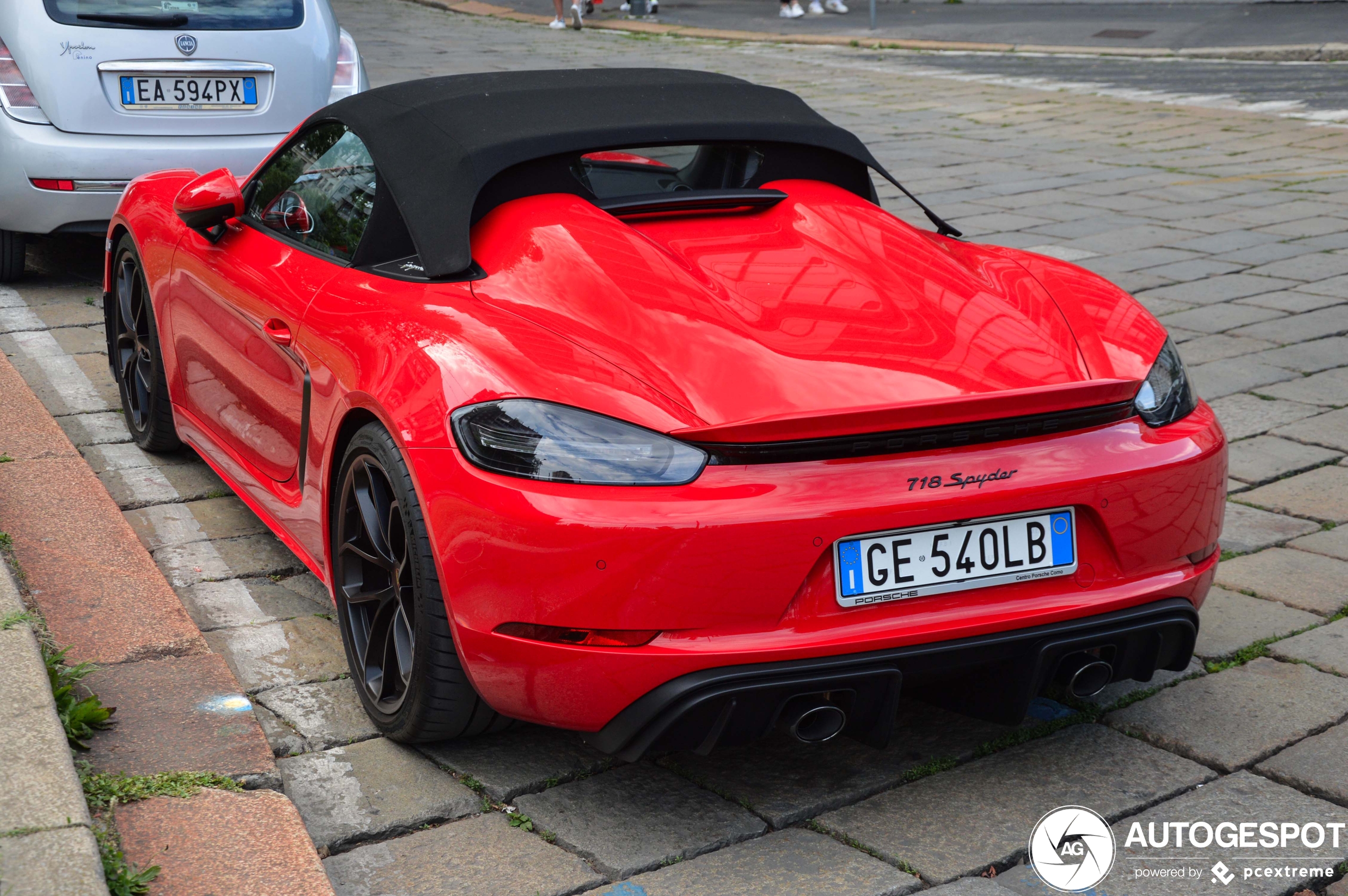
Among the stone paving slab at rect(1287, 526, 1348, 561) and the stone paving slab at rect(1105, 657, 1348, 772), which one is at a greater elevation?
the stone paving slab at rect(1105, 657, 1348, 772)

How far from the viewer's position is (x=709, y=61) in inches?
748

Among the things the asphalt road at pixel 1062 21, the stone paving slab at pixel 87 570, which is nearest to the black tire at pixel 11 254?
the stone paving slab at pixel 87 570

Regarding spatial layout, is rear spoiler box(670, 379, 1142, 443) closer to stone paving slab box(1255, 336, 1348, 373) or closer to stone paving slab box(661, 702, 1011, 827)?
stone paving slab box(661, 702, 1011, 827)

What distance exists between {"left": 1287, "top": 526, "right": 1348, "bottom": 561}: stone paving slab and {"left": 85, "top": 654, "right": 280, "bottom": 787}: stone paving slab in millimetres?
2874

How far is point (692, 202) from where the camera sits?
130 inches

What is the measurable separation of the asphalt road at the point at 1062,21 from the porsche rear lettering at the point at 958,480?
17.8 meters

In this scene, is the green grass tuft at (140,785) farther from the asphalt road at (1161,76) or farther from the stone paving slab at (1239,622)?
the asphalt road at (1161,76)

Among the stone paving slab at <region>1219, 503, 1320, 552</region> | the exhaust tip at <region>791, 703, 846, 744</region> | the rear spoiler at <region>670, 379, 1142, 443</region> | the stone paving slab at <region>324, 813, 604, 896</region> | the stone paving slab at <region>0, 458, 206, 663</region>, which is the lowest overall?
the stone paving slab at <region>1219, 503, 1320, 552</region>

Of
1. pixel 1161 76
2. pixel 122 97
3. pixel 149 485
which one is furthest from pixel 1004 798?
pixel 1161 76

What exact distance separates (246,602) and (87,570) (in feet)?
1.31

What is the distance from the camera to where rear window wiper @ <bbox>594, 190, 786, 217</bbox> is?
10.7 feet

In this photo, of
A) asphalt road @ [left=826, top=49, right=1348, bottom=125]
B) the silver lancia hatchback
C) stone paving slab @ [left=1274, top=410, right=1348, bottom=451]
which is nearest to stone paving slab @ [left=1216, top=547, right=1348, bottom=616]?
stone paving slab @ [left=1274, top=410, right=1348, bottom=451]

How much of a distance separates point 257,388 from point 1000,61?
54.4ft

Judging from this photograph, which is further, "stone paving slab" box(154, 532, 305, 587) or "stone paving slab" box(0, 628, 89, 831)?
"stone paving slab" box(154, 532, 305, 587)
